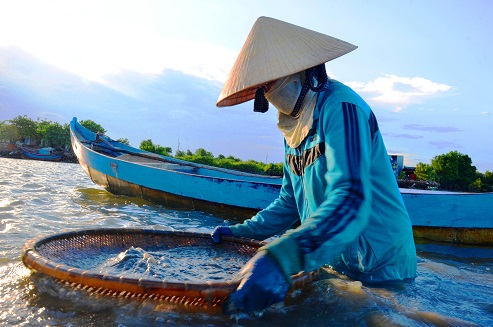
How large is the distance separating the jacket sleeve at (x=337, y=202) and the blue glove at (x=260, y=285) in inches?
1.2

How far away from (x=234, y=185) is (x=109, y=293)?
4.26 meters

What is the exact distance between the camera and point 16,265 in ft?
7.25

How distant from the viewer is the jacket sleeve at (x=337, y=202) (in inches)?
49.8

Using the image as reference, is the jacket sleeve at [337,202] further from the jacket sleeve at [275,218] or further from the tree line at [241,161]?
the tree line at [241,161]

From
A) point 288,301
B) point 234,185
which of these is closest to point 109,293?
point 288,301

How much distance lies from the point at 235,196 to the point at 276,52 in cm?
415

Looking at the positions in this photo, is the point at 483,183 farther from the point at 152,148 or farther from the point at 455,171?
the point at 152,148

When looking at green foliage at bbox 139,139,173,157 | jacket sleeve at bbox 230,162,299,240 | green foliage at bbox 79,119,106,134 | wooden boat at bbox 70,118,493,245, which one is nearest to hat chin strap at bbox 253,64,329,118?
jacket sleeve at bbox 230,162,299,240

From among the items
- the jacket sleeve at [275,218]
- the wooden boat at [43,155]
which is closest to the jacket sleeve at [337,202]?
the jacket sleeve at [275,218]

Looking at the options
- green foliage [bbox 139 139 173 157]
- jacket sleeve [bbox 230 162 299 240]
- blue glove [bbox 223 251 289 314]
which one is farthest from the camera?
green foliage [bbox 139 139 173 157]

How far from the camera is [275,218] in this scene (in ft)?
7.26

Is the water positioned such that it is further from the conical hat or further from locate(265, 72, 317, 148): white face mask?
the conical hat

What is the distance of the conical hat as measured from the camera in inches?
61.2

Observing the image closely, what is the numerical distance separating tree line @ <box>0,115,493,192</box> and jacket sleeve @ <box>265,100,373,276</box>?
719 inches
